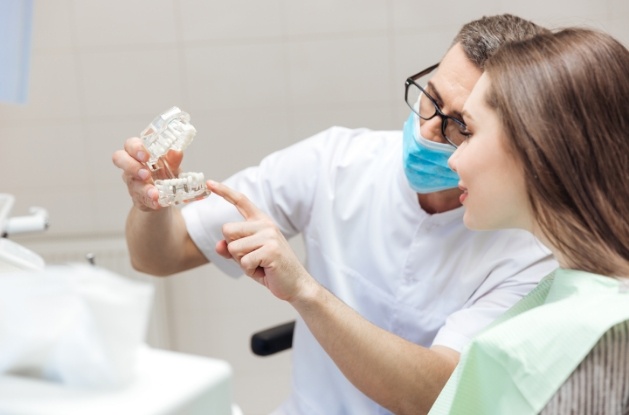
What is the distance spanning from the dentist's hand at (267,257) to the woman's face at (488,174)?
0.27 m

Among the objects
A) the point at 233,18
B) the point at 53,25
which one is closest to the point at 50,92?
the point at 53,25

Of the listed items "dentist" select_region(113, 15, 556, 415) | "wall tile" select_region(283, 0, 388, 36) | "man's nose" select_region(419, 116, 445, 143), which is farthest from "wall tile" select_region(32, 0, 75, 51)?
"man's nose" select_region(419, 116, 445, 143)

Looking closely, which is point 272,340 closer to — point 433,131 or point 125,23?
point 433,131

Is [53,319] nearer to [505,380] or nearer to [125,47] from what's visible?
[505,380]

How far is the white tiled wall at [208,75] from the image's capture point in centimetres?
235

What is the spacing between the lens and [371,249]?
156cm

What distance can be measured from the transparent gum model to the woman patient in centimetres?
42

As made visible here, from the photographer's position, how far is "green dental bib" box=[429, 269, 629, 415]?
2.89ft

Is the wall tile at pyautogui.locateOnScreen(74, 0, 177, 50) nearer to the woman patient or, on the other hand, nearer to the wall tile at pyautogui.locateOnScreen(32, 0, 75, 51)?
the wall tile at pyautogui.locateOnScreen(32, 0, 75, 51)

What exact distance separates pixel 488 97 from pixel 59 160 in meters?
1.73

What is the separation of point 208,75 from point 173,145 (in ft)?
3.86

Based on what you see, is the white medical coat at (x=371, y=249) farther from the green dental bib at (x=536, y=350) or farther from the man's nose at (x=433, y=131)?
the green dental bib at (x=536, y=350)

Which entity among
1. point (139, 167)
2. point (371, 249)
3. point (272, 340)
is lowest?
point (272, 340)

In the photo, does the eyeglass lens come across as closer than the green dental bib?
No
